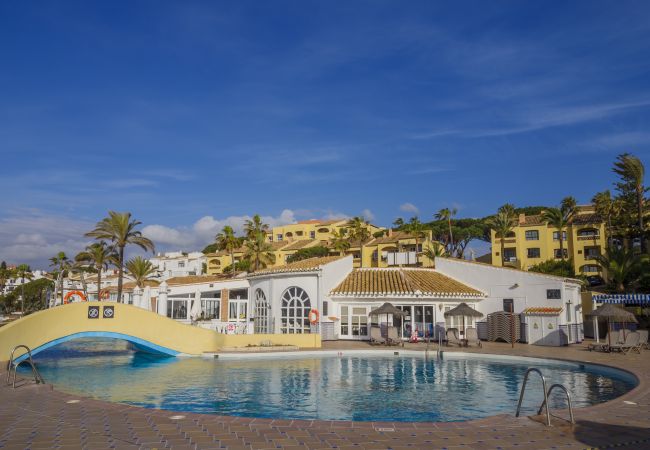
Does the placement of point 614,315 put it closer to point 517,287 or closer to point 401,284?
point 517,287

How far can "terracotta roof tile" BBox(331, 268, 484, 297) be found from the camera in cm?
2776

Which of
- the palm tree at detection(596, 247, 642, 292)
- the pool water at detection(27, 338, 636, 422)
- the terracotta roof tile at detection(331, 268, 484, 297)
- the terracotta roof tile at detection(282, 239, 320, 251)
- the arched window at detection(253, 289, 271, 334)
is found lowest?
the pool water at detection(27, 338, 636, 422)

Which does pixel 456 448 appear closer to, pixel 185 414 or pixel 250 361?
pixel 185 414

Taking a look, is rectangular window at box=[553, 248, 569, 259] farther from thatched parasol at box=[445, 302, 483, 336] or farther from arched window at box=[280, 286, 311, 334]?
arched window at box=[280, 286, 311, 334]

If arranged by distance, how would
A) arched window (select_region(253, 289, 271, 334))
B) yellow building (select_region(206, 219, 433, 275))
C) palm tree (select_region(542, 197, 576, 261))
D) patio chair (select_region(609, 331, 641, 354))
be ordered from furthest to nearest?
1. yellow building (select_region(206, 219, 433, 275))
2. palm tree (select_region(542, 197, 576, 261))
3. arched window (select_region(253, 289, 271, 334))
4. patio chair (select_region(609, 331, 641, 354))

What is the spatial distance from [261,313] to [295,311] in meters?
2.83

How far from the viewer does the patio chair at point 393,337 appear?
25.3 metres

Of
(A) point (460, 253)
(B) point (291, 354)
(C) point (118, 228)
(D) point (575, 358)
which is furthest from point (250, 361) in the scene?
(A) point (460, 253)

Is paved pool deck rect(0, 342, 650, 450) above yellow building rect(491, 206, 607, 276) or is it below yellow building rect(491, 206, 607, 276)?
below

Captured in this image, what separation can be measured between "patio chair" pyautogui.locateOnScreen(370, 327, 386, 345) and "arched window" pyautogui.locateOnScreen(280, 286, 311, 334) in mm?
3900

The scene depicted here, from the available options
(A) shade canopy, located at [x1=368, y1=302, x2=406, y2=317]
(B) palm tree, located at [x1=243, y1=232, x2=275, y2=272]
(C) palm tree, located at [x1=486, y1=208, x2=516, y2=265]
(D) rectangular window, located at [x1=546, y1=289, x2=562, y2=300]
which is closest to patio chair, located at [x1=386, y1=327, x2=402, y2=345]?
(A) shade canopy, located at [x1=368, y1=302, x2=406, y2=317]

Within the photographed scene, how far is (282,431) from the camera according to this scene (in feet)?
28.8

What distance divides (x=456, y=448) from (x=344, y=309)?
20.7 m

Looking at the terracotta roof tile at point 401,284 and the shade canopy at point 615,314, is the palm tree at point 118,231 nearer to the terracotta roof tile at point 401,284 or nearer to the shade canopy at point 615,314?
the terracotta roof tile at point 401,284
